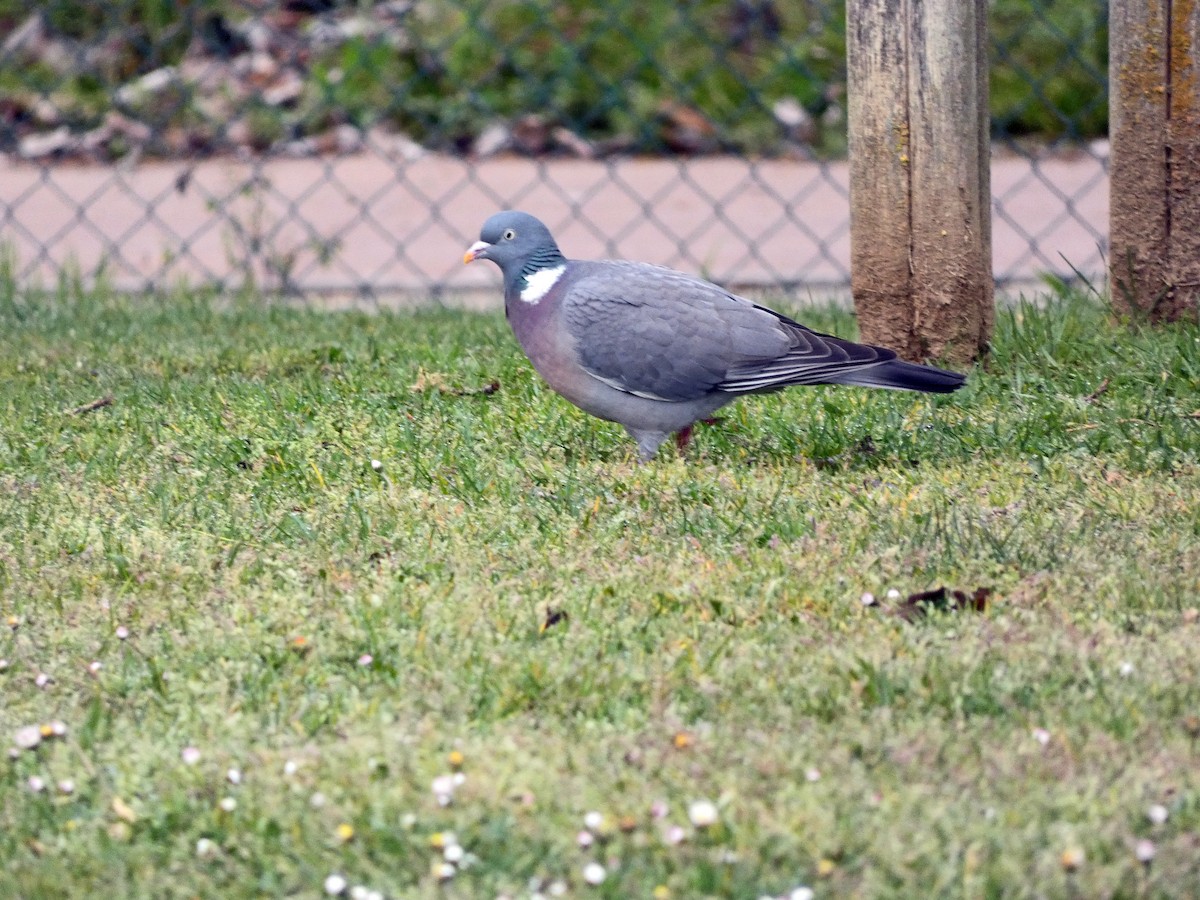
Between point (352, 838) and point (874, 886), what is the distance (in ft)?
2.30

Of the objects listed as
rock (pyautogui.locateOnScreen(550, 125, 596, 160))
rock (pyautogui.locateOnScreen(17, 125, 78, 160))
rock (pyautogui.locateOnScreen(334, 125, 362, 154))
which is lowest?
rock (pyautogui.locateOnScreen(550, 125, 596, 160))

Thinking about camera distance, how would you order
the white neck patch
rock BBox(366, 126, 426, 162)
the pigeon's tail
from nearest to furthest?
1. the pigeon's tail
2. the white neck patch
3. rock BBox(366, 126, 426, 162)

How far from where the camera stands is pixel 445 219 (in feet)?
23.5

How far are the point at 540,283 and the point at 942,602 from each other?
147 cm

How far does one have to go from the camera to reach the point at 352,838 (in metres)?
2.27

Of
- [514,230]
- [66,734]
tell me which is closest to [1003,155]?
[514,230]

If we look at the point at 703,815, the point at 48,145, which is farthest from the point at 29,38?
the point at 703,815

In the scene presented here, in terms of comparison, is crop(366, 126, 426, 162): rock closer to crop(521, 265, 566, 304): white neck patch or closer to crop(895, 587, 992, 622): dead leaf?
crop(521, 265, 566, 304): white neck patch

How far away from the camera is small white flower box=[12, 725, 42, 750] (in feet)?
8.30

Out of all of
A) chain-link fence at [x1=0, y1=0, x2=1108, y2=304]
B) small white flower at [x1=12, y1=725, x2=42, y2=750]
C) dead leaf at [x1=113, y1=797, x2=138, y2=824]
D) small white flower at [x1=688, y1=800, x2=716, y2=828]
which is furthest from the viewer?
chain-link fence at [x1=0, y1=0, x2=1108, y2=304]

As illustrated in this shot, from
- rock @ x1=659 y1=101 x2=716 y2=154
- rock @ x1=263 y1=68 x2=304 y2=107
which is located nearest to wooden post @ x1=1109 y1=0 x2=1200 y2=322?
rock @ x1=659 y1=101 x2=716 y2=154

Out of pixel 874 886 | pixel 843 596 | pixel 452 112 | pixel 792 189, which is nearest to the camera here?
pixel 874 886

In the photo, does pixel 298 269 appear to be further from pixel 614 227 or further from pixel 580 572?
pixel 580 572

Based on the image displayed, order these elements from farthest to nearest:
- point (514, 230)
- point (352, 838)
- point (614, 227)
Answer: point (614, 227), point (514, 230), point (352, 838)
